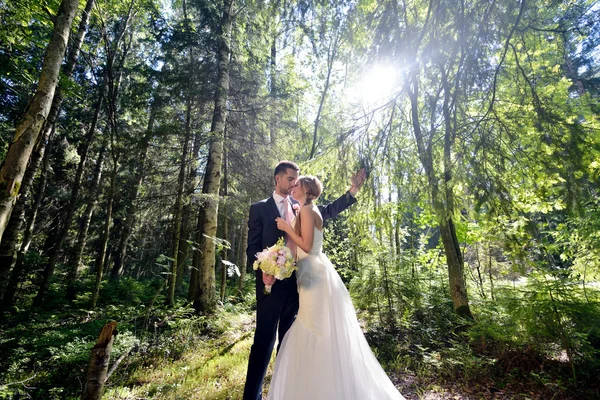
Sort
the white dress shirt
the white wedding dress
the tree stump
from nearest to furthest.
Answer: the tree stump, the white wedding dress, the white dress shirt

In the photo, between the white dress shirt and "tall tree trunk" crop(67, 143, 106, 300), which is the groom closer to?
the white dress shirt

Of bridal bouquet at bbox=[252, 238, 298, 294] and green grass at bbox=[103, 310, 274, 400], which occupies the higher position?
bridal bouquet at bbox=[252, 238, 298, 294]

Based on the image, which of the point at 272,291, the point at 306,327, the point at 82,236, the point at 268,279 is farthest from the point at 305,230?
the point at 82,236

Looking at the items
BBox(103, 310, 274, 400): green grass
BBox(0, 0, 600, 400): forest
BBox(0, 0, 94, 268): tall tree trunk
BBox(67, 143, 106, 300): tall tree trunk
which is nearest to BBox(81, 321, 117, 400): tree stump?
BBox(0, 0, 600, 400): forest

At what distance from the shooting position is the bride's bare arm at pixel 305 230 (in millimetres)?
2703

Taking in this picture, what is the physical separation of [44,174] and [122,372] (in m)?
8.33

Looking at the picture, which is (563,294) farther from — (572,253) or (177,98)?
(177,98)

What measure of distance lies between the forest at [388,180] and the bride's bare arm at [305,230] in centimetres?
119

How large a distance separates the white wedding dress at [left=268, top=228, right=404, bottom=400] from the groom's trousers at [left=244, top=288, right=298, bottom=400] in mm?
148

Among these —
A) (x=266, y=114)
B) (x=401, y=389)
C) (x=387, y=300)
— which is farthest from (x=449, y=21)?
(x=266, y=114)

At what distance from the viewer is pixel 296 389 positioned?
2400 mm

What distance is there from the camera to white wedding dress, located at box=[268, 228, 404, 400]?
239cm

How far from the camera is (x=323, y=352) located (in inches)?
99.4

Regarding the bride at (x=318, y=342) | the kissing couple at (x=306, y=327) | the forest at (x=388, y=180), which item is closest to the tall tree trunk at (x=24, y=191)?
the forest at (x=388, y=180)
